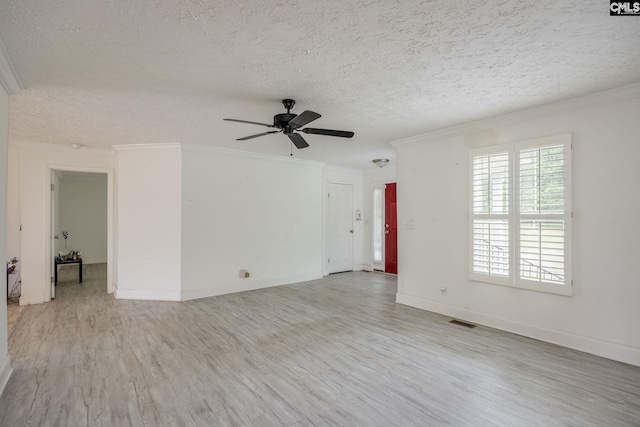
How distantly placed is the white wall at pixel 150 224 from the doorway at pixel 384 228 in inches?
172

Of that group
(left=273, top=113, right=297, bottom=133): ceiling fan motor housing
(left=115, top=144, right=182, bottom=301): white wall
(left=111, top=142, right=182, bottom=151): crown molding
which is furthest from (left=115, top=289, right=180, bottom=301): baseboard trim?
(left=273, top=113, right=297, bottom=133): ceiling fan motor housing

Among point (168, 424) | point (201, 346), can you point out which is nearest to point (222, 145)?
point (201, 346)

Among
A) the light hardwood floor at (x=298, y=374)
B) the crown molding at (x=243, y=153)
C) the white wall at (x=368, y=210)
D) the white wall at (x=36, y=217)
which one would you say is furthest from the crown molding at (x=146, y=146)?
the white wall at (x=368, y=210)

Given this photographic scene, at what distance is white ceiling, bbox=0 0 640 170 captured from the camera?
5.61 ft

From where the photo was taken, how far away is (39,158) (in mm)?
4781

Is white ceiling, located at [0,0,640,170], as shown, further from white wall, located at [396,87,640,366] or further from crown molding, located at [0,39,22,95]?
white wall, located at [396,87,640,366]

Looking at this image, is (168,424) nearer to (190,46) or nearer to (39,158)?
(190,46)

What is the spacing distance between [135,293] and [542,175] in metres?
5.73

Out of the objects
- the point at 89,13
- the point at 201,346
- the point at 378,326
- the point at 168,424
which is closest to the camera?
the point at 89,13

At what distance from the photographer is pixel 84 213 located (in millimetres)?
8422

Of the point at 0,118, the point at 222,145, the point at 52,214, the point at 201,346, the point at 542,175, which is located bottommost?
the point at 201,346

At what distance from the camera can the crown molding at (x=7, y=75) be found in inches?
83.7

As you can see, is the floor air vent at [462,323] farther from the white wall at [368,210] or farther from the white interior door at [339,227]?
the white wall at [368,210]

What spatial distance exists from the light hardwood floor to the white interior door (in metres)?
2.93
